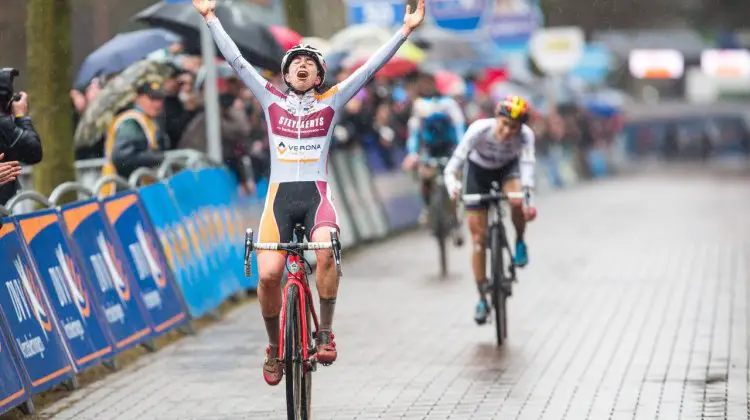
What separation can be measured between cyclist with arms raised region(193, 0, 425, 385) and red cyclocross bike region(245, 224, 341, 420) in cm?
8

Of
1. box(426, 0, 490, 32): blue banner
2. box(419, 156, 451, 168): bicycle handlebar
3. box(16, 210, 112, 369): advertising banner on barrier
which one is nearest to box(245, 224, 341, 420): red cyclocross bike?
box(16, 210, 112, 369): advertising banner on barrier

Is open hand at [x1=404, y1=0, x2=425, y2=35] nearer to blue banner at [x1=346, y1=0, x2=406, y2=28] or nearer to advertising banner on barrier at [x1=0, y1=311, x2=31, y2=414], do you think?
advertising banner on barrier at [x1=0, y1=311, x2=31, y2=414]

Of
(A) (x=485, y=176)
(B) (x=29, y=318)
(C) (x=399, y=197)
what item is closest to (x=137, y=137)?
(A) (x=485, y=176)

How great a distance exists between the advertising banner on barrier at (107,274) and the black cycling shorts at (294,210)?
2381mm

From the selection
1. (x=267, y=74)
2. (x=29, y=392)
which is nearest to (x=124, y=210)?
(x=29, y=392)

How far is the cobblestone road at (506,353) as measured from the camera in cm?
952

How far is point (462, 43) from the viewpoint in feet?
89.6

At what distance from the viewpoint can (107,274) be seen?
11227 mm

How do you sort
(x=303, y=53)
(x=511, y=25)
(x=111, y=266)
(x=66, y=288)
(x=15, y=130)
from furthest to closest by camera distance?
1. (x=511, y=25)
2. (x=111, y=266)
3. (x=66, y=288)
4. (x=15, y=130)
5. (x=303, y=53)

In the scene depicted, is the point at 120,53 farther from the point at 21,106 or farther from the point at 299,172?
the point at 299,172

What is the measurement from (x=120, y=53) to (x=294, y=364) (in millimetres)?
7238

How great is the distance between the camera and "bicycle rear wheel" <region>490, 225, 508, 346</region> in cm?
1209

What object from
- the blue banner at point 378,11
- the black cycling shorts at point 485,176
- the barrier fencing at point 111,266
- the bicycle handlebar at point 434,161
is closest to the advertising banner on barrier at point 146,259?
the barrier fencing at point 111,266

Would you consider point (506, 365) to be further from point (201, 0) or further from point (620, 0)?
point (620, 0)
